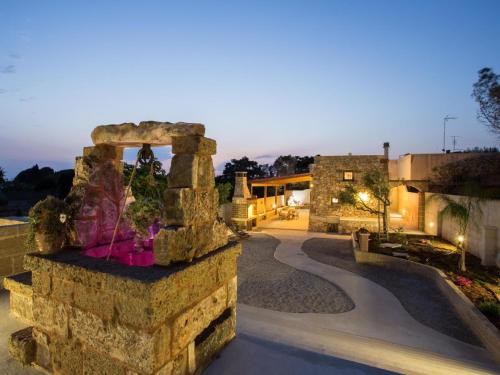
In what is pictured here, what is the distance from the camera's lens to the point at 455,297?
21.2 ft

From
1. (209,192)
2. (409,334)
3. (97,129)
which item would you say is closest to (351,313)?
(409,334)

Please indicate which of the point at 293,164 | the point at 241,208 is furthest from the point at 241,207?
the point at 293,164

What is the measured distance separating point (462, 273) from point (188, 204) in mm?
8871

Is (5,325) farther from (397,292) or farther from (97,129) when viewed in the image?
(397,292)

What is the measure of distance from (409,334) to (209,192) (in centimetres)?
501

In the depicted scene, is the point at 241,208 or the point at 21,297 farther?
the point at 241,208

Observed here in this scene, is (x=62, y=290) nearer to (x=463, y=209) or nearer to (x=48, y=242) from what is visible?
(x=48, y=242)

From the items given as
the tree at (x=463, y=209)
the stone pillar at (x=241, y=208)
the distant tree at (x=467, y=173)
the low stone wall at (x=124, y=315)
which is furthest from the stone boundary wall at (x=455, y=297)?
the distant tree at (x=467, y=173)

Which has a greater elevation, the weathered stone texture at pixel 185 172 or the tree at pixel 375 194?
the weathered stone texture at pixel 185 172

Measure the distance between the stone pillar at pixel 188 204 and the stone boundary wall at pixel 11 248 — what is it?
14.8 feet

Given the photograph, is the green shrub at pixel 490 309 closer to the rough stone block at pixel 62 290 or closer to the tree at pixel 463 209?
the tree at pixel 463 209

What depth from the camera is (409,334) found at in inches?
206

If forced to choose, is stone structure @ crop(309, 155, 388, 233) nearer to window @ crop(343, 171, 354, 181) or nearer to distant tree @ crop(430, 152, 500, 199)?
window @ crop(343, 171, 354, 181)

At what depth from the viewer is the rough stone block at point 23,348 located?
2553mm
